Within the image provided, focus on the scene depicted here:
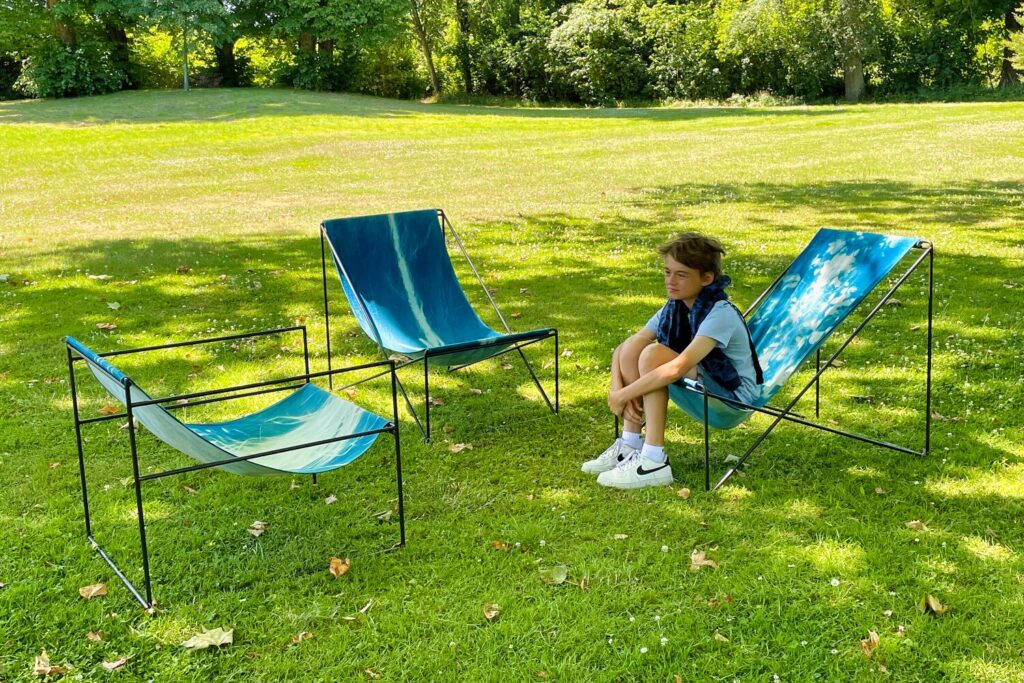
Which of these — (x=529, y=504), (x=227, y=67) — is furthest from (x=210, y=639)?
(x=227, y=67)

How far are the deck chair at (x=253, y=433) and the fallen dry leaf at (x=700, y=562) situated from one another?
3.67 ft

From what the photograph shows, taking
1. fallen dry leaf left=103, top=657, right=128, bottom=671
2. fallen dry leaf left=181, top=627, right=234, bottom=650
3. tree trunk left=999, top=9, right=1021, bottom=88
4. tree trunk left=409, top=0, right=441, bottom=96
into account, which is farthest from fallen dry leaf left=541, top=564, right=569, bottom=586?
tree trunk left=409, top=0, right=441, bottom=96

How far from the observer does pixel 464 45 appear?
123ft

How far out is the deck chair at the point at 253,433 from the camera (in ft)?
10.5

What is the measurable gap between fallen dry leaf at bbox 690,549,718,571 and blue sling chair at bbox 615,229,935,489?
59cm

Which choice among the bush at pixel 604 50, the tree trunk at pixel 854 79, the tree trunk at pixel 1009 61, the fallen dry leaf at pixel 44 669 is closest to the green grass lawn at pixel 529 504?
the fallen dry leaf at pixel 44 669

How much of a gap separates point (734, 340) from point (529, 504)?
115cm

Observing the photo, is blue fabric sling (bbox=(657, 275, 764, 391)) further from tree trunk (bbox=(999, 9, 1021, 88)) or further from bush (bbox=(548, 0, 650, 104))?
bush (bbox=(548, 0, 650, 104))

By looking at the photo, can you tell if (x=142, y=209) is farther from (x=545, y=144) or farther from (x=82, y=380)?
(x=545, y=144)

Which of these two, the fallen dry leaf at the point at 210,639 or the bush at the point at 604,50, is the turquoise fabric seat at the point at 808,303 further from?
the bush at the point at 604,50

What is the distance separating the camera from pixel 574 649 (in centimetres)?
307

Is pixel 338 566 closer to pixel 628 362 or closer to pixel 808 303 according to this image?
pixel 628 362

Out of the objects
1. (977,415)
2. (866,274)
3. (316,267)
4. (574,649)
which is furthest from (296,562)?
(316,267)

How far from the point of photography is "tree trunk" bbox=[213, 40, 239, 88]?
36.7 meters
